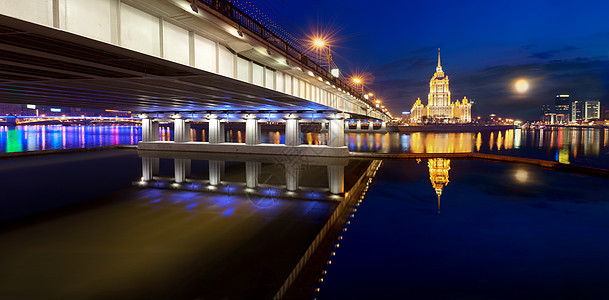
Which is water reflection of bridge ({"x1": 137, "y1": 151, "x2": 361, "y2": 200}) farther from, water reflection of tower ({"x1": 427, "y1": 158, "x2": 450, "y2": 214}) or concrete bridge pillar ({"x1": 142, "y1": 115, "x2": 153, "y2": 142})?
concrete bridge pillar ({"x1": 142, "y1": 115, "x2": 153, "y2": 142})

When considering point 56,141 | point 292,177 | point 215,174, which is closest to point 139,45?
point 292,177

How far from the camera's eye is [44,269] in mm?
8461

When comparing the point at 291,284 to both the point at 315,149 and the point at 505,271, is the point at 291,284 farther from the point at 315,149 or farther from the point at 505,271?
the point at 315,149

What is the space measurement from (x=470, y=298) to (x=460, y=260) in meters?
2.22

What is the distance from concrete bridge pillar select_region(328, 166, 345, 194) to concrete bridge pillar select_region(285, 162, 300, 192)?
99.7 inches


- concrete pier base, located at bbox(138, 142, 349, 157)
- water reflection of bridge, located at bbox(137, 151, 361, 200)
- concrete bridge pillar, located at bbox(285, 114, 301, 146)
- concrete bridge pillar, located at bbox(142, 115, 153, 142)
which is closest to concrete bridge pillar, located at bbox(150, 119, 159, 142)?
concrete bridge pillar, located at bbox(142, 115, 153, 142)

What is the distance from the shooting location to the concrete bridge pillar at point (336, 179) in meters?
19.7

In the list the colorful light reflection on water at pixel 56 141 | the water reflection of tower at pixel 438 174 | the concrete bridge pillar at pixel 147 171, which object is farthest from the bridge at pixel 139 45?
the colorful light reflection on water at pixel 56 141

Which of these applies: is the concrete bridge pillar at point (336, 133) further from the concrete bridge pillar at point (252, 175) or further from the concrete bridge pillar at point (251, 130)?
the concrete bridge pillar at point (252, 175)

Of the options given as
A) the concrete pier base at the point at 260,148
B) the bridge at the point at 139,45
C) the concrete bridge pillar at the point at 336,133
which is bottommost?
the concrete pier base at the point at 260,148

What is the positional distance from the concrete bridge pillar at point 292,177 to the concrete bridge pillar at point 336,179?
2533 millimetres

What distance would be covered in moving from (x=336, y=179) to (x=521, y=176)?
16678 millimetres

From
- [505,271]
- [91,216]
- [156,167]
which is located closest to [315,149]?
[156,167]

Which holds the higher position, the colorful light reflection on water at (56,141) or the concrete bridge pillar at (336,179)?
the colorful light reflection on water at (56,141)
